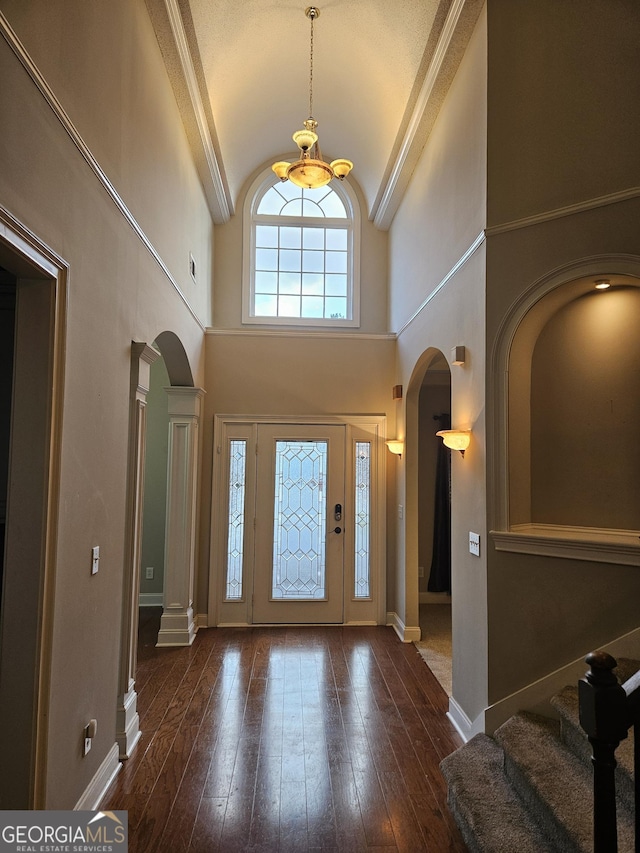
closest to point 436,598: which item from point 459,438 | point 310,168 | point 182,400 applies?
point 459,438

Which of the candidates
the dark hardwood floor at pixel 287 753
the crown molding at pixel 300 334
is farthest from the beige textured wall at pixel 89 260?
the crown molding at pixel 300 334

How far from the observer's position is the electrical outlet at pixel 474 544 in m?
3.02

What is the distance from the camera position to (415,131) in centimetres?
425

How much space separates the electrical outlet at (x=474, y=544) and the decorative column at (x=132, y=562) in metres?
2.01

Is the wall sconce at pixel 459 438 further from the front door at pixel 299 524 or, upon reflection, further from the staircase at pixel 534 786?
the front door at pixel 299 524

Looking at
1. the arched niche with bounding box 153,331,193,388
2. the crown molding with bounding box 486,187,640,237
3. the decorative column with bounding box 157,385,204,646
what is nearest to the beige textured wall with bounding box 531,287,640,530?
the crown molding with bounding box 486,187,640,237

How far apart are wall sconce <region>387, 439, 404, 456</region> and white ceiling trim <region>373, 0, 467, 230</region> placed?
2485mm

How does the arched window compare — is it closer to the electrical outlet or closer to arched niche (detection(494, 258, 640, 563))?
arched niche (detection(494, 258, 640, 563))

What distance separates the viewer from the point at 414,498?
4988 mm

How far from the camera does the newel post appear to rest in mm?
1270

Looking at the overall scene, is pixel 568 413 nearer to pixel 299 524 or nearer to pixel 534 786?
pixel 534 786

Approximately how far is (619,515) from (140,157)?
337cm

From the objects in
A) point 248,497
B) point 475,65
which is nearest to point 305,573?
point 248,497

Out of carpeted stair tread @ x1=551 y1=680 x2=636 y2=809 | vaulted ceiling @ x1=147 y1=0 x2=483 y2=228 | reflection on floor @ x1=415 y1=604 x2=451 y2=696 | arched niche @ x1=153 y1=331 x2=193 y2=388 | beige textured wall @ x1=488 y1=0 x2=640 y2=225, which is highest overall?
vaulted ceiling @ x1=147 y1=0 x2=483 y2=228
